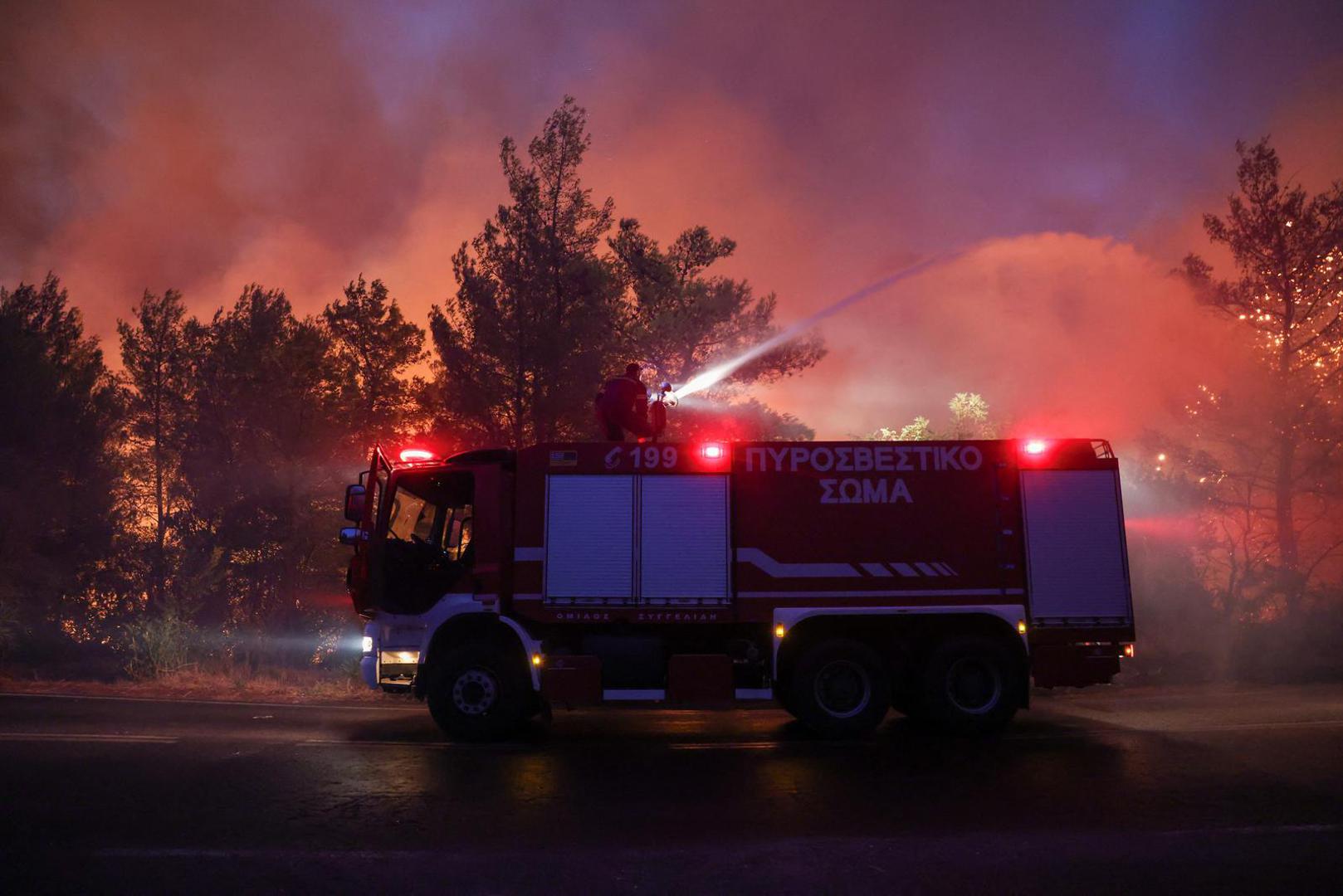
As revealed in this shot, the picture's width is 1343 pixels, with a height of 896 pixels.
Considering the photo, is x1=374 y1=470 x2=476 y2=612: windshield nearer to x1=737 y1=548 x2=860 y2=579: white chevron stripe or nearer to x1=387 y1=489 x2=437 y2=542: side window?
x1=387 y1=489 x2=437 y2=542: side window

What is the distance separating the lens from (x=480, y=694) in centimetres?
908

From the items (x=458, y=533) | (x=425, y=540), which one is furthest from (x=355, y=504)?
(x=458, y=533)

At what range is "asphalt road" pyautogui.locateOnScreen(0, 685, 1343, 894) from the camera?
15.7ft

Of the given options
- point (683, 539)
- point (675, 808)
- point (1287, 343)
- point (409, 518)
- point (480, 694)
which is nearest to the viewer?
point (675, 808)

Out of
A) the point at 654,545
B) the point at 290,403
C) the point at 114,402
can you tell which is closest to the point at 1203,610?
the point at 654,545

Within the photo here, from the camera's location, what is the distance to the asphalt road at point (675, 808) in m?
4.80

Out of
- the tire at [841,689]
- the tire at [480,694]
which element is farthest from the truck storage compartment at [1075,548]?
the tire at [480,694]

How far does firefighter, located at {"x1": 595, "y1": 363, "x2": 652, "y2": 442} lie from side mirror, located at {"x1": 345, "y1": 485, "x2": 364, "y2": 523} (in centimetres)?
284

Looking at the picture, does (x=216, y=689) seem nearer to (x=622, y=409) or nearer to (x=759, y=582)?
(x=622, y=409)

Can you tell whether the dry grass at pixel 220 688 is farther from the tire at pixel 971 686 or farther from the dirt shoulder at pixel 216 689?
the tire at pixel 971 686

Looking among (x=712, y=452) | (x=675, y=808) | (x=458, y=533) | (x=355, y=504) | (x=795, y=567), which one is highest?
(x=712, y=452)

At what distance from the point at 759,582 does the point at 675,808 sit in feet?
11.2

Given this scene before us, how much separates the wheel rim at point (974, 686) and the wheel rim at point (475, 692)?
184 inches

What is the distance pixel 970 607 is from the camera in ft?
30.2
